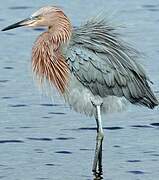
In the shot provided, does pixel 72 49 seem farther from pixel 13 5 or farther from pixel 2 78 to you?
pixel 13 5

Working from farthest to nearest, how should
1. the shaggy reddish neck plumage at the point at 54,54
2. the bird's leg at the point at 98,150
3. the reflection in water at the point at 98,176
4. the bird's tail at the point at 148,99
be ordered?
the bird's tail at the point at 148,99 → the shaggy reddish neck plumage at the point at 54,54 → the bird's leg at the point at 98,150 → the reflection in water at the point at 98,176

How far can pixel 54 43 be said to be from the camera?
11617 mm

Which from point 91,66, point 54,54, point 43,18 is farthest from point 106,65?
point 43,18

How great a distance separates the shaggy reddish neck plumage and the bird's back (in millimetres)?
117

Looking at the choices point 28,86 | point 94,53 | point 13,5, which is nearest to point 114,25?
point 94,53

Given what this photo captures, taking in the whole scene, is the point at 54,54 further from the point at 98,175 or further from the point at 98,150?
the point at 98,175

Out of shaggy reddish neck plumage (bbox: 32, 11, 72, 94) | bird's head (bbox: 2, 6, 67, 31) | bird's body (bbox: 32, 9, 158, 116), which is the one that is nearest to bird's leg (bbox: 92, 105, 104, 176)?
bird's body (bbox: 32, 9, 158, 116)

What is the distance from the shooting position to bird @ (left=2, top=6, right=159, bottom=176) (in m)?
11.3

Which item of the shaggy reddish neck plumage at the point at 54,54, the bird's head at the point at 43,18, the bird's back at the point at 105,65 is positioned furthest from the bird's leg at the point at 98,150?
the bird's head at the point at 43,18

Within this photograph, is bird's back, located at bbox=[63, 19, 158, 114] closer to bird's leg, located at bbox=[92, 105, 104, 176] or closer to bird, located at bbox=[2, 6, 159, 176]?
bird, located at bbox=[2, 6, 159, 176]

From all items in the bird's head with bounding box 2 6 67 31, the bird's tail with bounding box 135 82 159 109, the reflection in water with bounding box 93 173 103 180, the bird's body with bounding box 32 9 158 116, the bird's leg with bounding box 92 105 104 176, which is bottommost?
the reflection in water with bounding box 93 173 103 180

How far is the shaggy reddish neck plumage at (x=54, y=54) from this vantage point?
11508 mm

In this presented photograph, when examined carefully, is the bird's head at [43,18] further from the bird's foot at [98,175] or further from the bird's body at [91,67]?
the bird's foot at [98,175]

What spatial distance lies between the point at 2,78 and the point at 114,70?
127 inches
